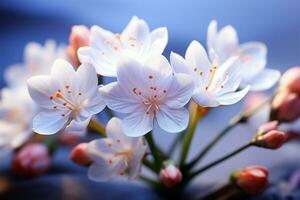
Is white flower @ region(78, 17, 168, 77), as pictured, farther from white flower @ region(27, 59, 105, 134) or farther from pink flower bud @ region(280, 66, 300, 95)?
pink flower bud @ region(280, 66, 300, 95)

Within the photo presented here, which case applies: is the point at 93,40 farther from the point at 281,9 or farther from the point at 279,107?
the point at 281,9

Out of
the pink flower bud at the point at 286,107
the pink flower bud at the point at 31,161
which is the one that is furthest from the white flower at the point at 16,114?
the pink flower bud at the point at 286,107

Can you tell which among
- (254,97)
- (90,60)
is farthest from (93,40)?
(254,97)

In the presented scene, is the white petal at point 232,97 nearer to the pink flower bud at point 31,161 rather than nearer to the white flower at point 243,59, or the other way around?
the white flower at point 243,59

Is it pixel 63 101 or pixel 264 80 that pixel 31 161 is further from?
pixel 264 80

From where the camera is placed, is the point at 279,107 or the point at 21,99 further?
the point at 21,99

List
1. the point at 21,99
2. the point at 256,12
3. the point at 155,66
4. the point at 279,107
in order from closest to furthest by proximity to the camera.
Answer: the point at 155,66 → the point at 279,107 → the point at 21,99 → the point at 256,12

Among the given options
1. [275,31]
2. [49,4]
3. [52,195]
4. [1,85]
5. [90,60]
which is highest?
[275,31]
